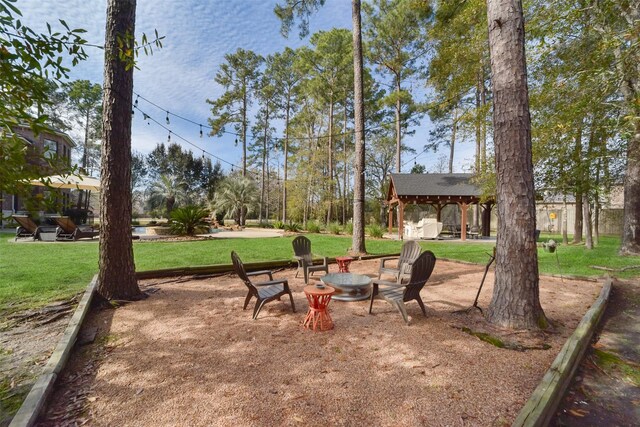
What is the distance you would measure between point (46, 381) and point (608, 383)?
14.4ft

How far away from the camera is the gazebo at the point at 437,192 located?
15.6 m

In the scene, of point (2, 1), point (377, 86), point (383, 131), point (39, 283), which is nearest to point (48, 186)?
point (2, 1)

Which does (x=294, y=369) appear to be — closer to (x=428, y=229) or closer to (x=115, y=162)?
(x=115, y=162)

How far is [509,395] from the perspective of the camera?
2230 millimetres

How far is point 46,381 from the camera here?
2221mm

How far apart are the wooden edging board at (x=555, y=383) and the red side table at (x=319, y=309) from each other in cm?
197

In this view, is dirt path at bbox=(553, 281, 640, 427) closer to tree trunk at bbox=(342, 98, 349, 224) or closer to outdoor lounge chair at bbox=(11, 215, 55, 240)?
outdoor lounge chair at bbox=(11, 215, 55, 240)

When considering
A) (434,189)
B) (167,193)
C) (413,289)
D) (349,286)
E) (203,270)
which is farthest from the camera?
(167,193)

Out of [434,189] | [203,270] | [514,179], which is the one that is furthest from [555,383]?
[434,189]

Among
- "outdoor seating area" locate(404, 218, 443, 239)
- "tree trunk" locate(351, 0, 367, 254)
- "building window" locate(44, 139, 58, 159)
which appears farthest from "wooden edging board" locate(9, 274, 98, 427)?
"outdoor seating area" locate(404, 218, 443, 239)

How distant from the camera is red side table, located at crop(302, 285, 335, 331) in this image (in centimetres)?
344

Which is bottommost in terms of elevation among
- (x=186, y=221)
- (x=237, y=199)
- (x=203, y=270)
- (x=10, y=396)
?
(x=10, y=396)

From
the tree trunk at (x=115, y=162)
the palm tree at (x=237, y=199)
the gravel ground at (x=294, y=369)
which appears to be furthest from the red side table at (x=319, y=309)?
the palm tree at (x=237, y=199)

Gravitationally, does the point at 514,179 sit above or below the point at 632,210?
above
